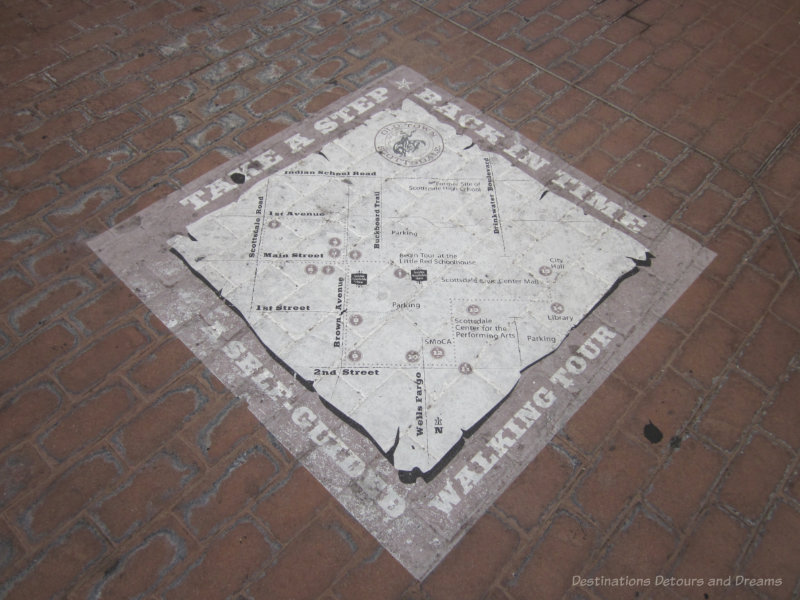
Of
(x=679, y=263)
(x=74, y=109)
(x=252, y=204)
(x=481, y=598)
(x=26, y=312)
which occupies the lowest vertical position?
(x=481, y=598)

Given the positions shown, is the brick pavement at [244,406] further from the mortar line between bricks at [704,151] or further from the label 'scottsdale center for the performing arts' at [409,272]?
the label 'scottsdale center for the performing arts' at [409,272]

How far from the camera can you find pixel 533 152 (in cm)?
382

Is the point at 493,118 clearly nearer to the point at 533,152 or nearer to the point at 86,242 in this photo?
the point at 533,152

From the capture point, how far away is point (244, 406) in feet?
9.03

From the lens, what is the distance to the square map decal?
2.63 meters

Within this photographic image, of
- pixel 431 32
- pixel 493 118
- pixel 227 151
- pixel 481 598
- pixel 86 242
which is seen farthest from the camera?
pixel 431 32

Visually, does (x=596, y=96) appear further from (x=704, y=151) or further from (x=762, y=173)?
(x=762, y=173)

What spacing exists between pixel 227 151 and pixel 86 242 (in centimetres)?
113

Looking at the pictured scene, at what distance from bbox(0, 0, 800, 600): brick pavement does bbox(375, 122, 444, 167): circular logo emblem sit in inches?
22.6

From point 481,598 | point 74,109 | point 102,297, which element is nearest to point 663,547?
point 481,598

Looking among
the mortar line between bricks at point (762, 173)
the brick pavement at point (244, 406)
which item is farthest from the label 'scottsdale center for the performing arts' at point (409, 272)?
the mortar line between bricks at point (762, 173)

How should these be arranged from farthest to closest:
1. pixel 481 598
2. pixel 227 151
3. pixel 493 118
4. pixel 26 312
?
pixel 493 118 → pixel 227 151 → pixel 26 312 → pixel 481 598

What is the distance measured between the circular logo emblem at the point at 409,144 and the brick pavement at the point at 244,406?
1.88 ft

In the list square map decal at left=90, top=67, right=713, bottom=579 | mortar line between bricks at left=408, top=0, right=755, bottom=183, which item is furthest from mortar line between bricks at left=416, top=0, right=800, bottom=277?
square map decal at left=90, top=67, right=713, bottom=579
